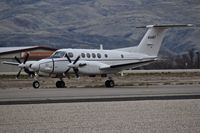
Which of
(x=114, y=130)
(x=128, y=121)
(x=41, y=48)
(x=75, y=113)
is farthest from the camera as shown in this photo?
(x=41, y=48)

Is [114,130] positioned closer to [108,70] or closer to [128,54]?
[108,70]

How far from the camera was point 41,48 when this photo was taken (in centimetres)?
9931

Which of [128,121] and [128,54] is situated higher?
[128,54]

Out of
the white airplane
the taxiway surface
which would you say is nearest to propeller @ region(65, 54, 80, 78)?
the white airplane

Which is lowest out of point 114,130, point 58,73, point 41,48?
point 114,130

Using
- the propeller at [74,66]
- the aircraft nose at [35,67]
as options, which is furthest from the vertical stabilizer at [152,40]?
the aircraft nose at [35,67]

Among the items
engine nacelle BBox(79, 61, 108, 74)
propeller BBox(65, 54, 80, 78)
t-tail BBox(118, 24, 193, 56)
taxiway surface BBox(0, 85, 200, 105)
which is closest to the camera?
taxiway surface BBox(0, 85, 200, 105)

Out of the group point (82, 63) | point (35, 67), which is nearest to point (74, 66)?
point (82, 63)

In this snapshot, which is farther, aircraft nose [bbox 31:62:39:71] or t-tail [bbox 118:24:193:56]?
t-tail [bbox 118:24:193:56]

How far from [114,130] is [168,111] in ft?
16.0

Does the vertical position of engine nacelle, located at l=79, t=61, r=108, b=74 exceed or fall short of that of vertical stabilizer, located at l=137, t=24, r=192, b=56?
it falls short

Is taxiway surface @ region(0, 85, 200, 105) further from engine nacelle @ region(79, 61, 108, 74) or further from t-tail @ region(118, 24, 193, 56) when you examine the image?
t-tail @ region(118, 24, 193, 56)

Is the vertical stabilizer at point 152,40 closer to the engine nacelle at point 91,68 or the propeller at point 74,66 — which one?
the engine nacelle at point 91,68

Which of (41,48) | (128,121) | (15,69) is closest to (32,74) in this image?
(128,121)
